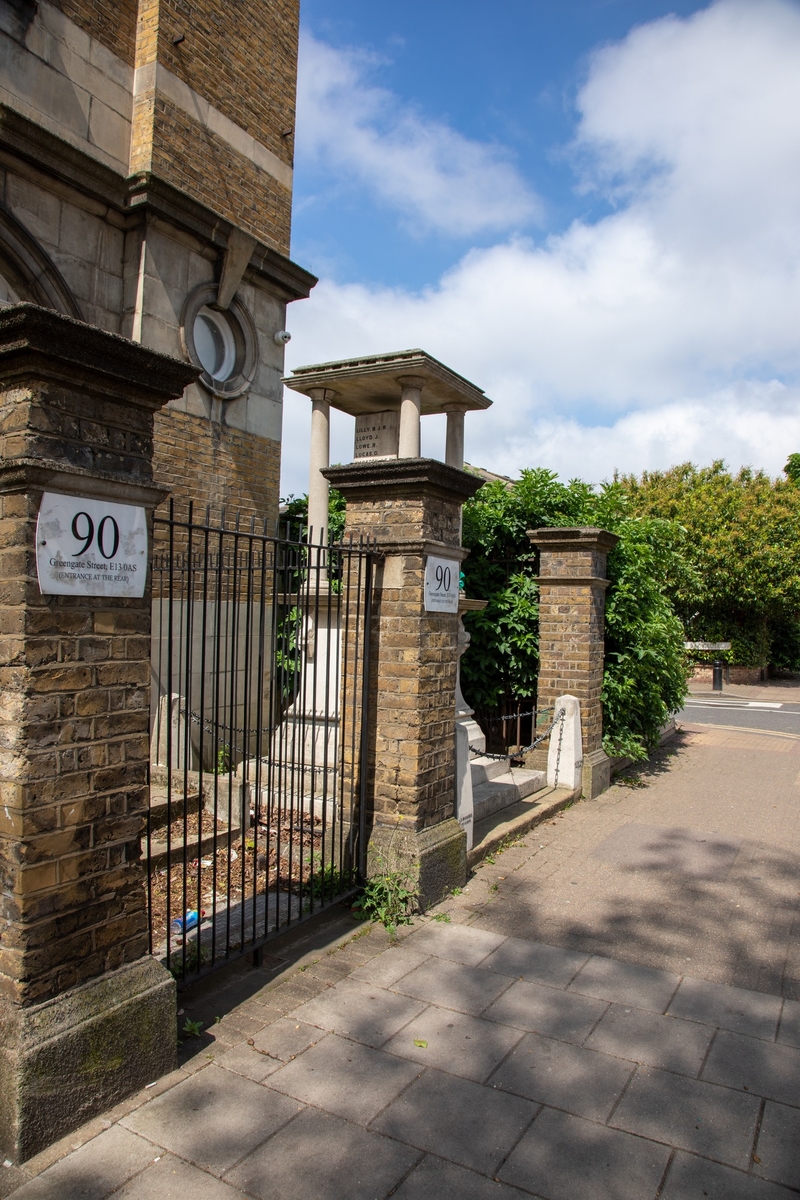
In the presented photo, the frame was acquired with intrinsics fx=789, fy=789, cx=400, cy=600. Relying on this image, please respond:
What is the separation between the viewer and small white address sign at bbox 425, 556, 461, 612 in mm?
4652

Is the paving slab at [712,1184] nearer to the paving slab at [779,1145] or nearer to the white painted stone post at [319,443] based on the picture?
the paving slab at [779,1145]

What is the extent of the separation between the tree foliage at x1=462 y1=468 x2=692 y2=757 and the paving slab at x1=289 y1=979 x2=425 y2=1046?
5.30 metres

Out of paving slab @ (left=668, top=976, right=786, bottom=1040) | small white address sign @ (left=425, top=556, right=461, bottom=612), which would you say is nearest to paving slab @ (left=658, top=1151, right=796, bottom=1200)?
paving slab @ (left=668, top=976, right=786, bottom=1040)

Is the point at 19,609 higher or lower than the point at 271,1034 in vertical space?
higher

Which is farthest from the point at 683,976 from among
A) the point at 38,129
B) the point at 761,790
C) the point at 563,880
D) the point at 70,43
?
the point at 70,43

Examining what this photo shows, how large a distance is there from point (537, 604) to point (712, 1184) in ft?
21.3

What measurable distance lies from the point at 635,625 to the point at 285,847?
188 inches

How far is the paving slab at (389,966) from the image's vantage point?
12.5 ft

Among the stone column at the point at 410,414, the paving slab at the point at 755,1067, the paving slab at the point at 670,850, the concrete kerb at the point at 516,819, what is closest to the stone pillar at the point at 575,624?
the concrete kerb at the point at 516,819

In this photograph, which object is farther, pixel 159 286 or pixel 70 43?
pixel 159 286

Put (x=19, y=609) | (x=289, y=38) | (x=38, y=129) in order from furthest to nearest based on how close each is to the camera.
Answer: (x=289, y=38), (x=38, y=129), (x=19, y=609)

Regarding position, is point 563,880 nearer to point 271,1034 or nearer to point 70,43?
point 271,1034

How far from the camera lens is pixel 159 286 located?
7516mm

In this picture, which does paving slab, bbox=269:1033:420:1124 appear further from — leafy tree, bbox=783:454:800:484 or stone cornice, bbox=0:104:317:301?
leafy tree, bbox=783:454:800:484
